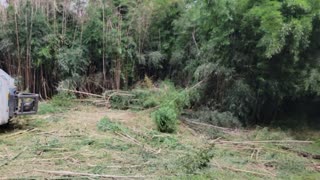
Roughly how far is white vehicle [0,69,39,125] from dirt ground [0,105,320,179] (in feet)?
0.96

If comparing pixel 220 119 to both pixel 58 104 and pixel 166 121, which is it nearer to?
pixel 166 121

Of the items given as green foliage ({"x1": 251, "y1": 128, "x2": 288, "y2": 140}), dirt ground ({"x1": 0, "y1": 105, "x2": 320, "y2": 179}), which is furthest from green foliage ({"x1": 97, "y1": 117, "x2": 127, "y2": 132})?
green foliage ({"x1": 251, "y1": 128, "x2": 288, "y2": 140})

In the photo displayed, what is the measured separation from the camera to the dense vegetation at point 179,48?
6.90 m

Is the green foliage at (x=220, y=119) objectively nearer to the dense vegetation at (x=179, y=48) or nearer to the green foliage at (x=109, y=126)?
the dense vegetation at (x=179, y=48)

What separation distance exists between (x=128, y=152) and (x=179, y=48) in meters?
5.11

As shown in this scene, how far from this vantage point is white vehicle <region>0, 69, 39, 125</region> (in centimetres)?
531

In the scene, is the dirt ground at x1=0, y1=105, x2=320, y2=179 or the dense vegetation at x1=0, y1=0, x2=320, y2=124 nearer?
the dirt ground at x1=0, y1=105, x2=320, y2=179

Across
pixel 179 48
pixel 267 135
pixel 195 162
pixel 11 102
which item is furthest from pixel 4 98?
pixel 179 48

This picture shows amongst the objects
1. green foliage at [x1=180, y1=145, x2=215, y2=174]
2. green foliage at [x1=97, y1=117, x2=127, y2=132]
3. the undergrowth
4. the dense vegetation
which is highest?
the dense vegetation

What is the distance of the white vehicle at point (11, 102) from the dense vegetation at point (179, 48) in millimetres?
2419

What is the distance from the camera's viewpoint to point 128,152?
4918 millimetres

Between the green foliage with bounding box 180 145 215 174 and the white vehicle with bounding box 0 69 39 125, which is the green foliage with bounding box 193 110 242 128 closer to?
the green foliage with bounding box 180 145 215 174

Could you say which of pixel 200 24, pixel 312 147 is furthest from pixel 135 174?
pixel 200 24

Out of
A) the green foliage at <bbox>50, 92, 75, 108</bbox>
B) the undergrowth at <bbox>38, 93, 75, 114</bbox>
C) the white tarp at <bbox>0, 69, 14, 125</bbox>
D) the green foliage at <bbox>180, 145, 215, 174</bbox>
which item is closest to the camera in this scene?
the green foliage at <bbox>180, 145, 215, 174</bbox>
